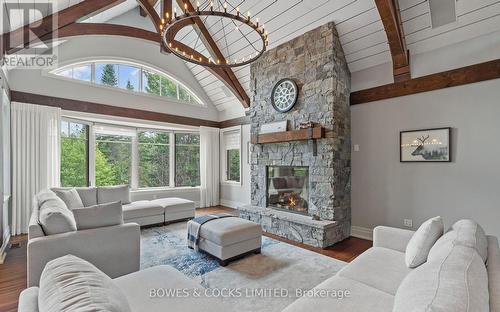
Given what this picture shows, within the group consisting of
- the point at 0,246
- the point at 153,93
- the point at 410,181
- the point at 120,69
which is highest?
the point at 120,69

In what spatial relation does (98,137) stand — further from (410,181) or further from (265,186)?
(410,181)

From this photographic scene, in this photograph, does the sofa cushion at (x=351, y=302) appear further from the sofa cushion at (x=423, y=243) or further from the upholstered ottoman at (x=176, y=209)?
the upholstered ottoman at (x=176, y=209)

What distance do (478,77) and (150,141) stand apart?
680 centimetres

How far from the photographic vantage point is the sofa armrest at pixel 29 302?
104cm

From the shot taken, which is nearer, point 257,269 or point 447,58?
point 257,269

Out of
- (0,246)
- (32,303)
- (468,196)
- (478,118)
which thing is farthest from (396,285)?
(0,246)

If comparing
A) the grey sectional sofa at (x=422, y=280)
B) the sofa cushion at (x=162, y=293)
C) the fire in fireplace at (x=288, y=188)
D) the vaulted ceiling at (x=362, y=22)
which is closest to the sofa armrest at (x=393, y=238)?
the grey sectional sofa at (x=422, y=280)

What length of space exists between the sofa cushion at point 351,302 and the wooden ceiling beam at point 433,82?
3.42 m

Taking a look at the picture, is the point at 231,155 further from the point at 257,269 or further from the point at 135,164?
the point at 257,269

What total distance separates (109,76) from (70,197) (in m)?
3.03

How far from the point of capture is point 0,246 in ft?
10.9

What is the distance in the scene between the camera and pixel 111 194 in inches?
185

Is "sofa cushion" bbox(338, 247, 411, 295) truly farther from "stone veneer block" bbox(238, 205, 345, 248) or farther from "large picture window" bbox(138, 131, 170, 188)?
"large picture window" bbox(138, 131, 170, 188)

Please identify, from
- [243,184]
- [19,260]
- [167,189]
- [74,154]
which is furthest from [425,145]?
[74,154]
